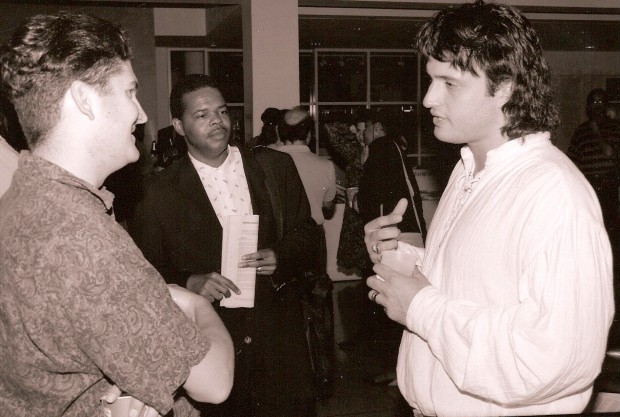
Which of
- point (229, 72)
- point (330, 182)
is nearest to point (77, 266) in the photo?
point (330, 182)

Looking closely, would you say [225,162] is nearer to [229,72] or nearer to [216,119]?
[216,119]

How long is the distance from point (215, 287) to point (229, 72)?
8320 millimetres

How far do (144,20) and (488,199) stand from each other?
Result: 7.80 metres

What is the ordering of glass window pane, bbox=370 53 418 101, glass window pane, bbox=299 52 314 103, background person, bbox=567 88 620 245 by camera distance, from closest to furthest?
1. background person, bbox=567 88 620 245
2. glass window pane, bbox=299 52 314 103
3. glass window pane, bbox=370 53 418 101

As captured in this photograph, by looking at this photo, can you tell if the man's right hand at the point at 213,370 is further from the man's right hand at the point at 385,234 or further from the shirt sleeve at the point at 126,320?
the man's right hand at the point at 385,234

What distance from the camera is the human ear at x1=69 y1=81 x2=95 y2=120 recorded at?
3.95 ft

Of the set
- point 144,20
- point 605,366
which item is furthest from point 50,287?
point 144,20

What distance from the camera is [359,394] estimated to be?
4.39m

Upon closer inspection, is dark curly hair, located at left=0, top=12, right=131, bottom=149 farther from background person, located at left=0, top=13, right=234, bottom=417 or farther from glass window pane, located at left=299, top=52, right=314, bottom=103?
glass window pane, located at left=299, top=52, right=314, bottom=103

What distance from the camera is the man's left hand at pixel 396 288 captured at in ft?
5.19

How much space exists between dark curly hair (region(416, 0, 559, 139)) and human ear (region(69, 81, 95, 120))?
0.90m

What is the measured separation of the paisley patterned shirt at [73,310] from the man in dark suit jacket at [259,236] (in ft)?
4.52

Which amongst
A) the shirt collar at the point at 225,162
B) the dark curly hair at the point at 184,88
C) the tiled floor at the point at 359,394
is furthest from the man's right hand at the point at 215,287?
the tiled floor at the point at 359,394

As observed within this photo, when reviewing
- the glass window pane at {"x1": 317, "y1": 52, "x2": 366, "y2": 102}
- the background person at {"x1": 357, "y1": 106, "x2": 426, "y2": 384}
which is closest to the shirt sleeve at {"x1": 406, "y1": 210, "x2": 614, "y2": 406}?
the background person at {"x1": 357, "y1": 106, "x2": 426, "y2": 384}
